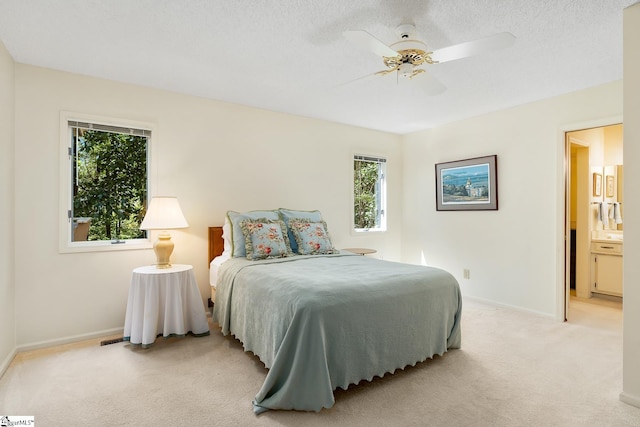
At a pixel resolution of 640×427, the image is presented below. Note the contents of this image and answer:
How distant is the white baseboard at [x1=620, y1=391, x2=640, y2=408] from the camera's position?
2.05m

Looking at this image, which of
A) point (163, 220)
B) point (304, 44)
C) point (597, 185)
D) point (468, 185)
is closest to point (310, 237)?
point (163, 220)

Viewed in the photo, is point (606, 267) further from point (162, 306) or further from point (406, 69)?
point (162, 306)

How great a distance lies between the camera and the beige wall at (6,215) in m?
2.50

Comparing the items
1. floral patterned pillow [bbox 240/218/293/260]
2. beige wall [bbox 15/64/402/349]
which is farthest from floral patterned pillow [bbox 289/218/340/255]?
beige wall [bbox 15/64/402/349]

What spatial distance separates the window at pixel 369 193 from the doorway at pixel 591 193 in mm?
2451

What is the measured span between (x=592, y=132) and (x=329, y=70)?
12.8ft

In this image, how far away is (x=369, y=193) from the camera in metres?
5.34

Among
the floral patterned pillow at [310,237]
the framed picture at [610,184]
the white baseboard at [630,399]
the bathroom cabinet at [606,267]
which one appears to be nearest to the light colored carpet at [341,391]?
the white baseboard at [630,399]

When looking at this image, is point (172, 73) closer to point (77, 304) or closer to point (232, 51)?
point (232, 51)

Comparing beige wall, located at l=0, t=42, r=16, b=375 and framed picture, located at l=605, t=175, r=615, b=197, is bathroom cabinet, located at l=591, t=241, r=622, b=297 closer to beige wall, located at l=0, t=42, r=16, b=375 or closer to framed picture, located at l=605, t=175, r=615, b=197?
framed picture, located at l=605, t=175, r=615, b=197

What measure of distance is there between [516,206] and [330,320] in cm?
312

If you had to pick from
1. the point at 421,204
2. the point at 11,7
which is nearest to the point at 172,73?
the point at 11,7

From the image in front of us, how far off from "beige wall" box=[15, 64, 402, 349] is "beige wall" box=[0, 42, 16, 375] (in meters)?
0.11

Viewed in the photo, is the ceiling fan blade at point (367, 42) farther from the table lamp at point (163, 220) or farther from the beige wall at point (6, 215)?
the beige wall at point (6, 215)
